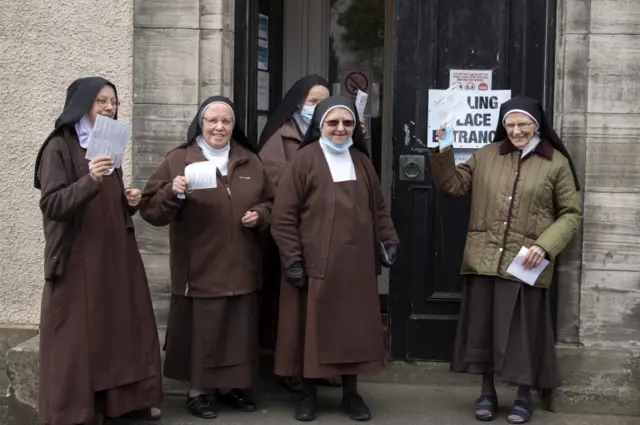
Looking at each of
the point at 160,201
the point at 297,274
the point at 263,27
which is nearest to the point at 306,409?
the point at 297,274

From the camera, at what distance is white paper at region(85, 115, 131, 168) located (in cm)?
471

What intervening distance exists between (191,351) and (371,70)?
3380 mm

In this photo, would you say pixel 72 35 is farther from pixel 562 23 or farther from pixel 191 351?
pixel 562 23

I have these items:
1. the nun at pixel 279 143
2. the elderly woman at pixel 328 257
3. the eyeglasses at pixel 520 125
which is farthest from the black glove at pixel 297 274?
the eyeglasses at pixel 520 125

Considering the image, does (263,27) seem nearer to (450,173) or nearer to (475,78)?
(475,78)

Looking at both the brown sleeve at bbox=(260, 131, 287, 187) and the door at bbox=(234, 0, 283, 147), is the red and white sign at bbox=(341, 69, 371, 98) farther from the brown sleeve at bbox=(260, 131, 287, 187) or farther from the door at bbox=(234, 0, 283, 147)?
the brown sleeve at bbox=(260, 131, 287, 187)

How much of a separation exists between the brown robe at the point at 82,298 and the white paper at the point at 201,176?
37 centimetres

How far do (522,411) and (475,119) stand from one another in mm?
1796

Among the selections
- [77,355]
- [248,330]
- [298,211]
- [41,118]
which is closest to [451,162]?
[298,211]

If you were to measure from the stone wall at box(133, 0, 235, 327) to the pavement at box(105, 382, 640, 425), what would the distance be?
75cm

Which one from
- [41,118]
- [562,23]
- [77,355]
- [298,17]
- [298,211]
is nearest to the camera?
[77,355]

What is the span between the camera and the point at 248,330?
5.41 meters

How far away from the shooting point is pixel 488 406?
5504 millimetres

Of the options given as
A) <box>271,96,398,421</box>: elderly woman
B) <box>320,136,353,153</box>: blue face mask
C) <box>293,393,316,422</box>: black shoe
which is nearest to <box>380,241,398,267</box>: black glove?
<box>271,96,398,421</box>: elderly woman
